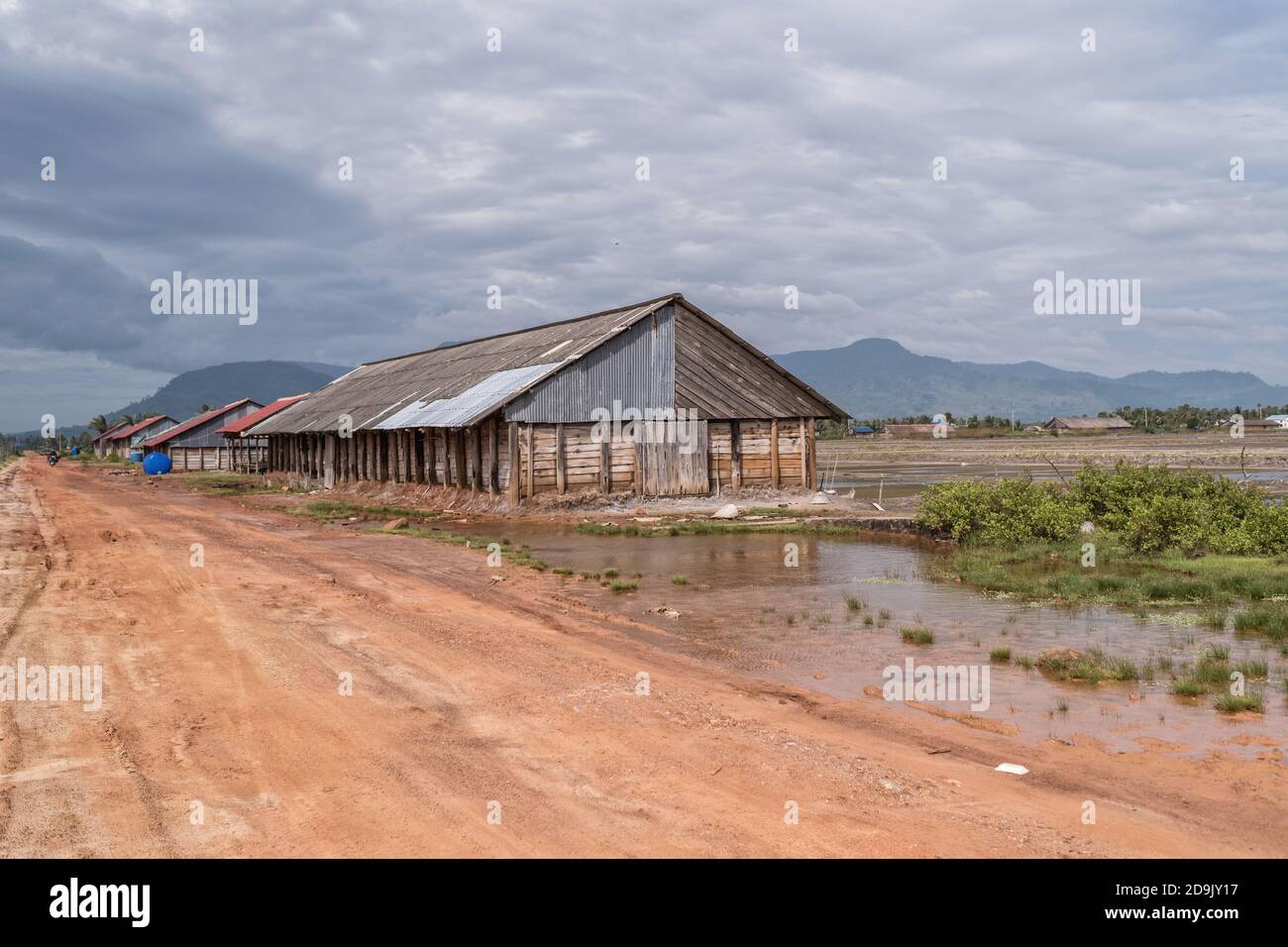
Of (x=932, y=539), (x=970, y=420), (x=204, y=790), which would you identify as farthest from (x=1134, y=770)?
(x=970, y=420)

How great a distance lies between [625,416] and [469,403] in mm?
5149

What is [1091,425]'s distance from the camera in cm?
13225

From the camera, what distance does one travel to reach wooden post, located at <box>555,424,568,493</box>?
3019 centimetres

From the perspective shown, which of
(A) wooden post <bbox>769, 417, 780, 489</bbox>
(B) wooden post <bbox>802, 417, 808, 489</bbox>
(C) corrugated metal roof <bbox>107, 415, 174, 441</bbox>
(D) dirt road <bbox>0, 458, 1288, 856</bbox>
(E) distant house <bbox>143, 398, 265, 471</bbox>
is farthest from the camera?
(C) corrugated metal roof <bbox>107, 415, 174, 441</bbox>

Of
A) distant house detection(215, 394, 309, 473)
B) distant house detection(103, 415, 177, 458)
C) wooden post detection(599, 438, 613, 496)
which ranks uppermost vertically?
distant house detection(103, 415, 177, 458)

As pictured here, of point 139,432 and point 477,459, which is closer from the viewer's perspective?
point 477,459

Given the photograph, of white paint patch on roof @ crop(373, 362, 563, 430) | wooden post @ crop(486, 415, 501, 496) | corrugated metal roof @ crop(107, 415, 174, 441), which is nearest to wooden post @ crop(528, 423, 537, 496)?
wooden post @ crop(486, 415, 501, 496)

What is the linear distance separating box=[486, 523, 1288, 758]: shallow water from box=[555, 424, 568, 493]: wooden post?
9.12m

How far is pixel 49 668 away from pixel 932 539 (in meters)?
18.3

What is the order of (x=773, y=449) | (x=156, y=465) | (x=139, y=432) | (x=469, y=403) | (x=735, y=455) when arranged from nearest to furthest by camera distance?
(x=469, y=403)
(x=735, y=455)
(x=773, y=449)
(x=156, y=465)
(x=139, y=432)

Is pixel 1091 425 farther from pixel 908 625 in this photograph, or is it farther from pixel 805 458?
pixel 908 625

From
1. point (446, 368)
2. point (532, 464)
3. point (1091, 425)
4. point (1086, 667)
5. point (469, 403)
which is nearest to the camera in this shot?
point (1086, 667)

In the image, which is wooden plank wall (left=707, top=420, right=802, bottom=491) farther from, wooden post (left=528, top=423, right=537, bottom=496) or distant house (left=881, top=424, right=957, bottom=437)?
distant house (left=881, top=424, right=957, bottom=437)

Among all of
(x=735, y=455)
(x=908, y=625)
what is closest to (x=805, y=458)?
(x=735, y=455)
